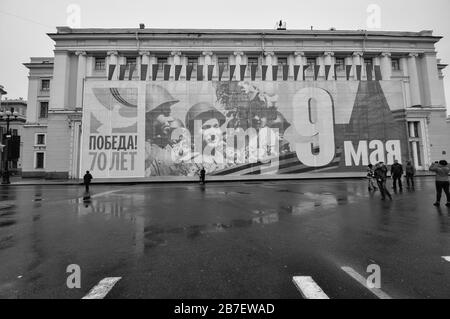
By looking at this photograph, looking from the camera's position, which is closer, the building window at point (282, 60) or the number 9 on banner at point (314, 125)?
the number 9 on banner at point (314, 125)

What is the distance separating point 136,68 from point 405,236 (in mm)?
37234

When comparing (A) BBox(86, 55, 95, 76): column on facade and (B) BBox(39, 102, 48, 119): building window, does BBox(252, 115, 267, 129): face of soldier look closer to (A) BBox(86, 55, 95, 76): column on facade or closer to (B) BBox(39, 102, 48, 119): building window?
(A) BBox(86, 55, 95, 76): column on facade

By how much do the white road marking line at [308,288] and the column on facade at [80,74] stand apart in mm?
38515

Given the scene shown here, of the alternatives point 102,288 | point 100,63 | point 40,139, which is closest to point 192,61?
point 100,63

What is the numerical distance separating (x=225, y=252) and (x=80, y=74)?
128 feet

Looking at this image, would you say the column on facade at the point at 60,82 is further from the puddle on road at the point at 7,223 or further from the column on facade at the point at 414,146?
the column on facade at the point at 414,146

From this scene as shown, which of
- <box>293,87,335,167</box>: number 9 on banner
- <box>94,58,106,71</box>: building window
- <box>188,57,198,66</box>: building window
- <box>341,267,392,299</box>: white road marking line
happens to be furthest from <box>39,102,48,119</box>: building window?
<box>341,267,392,299</box>: white road marking line

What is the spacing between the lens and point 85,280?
A: 3.46 m

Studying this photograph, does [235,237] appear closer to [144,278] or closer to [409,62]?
[144,278]

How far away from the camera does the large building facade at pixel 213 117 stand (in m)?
28.1

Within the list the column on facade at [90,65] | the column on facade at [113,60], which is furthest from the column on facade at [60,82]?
the column on facade at [113,60]

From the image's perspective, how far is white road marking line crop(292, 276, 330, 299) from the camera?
293 centimetres

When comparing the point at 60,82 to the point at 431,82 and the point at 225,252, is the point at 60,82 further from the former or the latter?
the point at 431,82

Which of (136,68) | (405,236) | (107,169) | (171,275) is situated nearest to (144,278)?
(171,275)
